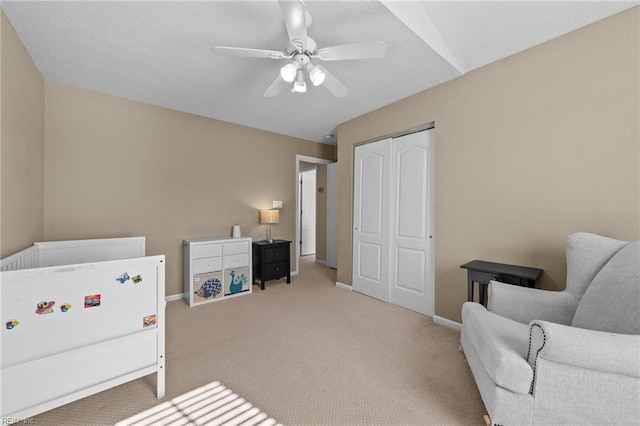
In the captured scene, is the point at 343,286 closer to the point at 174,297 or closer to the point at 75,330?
the point at 174,297

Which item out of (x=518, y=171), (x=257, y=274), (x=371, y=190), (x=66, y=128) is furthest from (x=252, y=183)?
(x=518, y=171)

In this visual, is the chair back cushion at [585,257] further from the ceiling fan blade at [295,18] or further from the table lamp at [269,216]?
the table lamp at [269,216]

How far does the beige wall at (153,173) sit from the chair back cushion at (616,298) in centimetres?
380

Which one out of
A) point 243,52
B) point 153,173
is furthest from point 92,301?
point 153,173

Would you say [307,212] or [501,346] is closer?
[501,346]

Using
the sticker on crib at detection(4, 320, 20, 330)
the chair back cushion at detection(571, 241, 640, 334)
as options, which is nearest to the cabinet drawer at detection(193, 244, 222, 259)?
the sticker on crib at detection(4, 320, 20, 330)

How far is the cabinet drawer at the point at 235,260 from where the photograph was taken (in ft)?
11.6

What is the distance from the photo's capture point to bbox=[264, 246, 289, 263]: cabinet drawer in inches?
154

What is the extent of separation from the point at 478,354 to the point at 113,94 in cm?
421

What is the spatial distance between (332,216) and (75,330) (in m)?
4.30

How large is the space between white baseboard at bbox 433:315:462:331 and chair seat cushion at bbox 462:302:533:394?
94 centimetres

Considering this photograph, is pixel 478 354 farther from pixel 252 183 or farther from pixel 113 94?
pixel 113 94

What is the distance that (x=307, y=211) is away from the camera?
7.08 meters

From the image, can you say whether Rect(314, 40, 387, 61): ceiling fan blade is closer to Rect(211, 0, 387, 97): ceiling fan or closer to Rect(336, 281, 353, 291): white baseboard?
Rect(211, 0, 387, 97): ceiling fan
